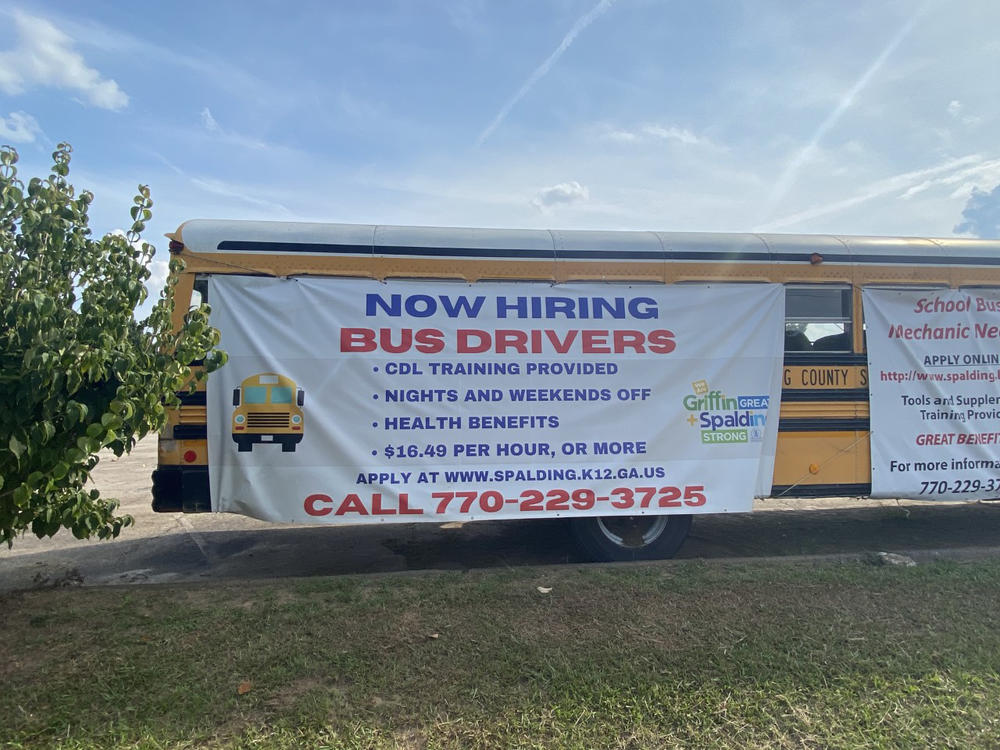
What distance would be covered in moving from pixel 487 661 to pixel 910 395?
13.8 ft

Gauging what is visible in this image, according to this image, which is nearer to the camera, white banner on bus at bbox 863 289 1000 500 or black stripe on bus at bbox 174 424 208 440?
black stripe on bus at bbox 174 424 208 440

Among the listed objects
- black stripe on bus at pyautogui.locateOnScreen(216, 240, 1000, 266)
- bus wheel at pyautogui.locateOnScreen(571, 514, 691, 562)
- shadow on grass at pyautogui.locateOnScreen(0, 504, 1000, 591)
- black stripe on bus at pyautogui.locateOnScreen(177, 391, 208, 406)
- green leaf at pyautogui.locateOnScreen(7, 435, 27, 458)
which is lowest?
shadow on grass at pyautogui.locateOnScreen(0, 504, 1000, 591)

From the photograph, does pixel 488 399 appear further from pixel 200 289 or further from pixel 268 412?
pixel 200 289

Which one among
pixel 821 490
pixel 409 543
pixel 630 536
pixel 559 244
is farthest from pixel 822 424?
pixel 409 543

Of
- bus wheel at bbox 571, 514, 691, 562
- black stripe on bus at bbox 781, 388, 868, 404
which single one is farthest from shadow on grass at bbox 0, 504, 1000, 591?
black stripe on bus at bbox 781, 388, 868, 404

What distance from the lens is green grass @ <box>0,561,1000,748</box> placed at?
272cm

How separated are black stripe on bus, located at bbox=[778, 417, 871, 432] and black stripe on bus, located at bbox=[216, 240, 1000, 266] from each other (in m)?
1.31

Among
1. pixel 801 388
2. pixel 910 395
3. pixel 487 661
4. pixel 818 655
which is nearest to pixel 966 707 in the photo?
pixel 818 655

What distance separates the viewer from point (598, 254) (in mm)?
4961

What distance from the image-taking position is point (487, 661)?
322 centimetres

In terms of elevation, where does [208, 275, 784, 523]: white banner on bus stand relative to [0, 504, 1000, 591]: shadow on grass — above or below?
above

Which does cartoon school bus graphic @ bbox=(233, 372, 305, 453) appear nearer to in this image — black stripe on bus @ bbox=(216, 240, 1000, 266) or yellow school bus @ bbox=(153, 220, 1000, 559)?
yellow school bus @ bbox=(153, 220, 1000, 559)

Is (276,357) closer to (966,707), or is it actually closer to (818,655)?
(818,655)

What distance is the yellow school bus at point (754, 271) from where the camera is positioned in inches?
189
